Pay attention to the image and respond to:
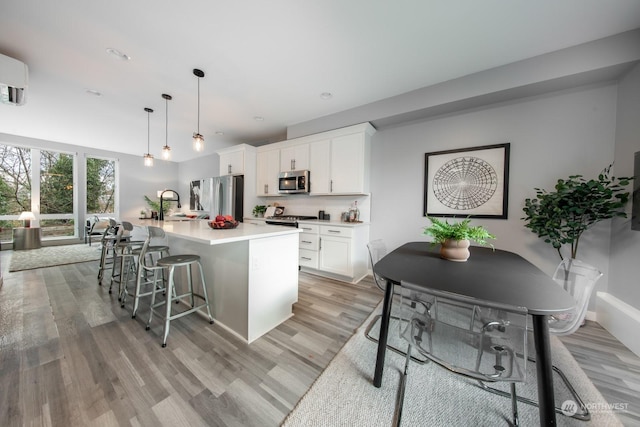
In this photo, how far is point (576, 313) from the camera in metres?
1.28

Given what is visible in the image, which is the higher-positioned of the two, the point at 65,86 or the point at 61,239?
the point at 65,86

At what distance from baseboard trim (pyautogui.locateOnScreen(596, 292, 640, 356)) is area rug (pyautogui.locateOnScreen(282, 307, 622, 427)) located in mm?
663

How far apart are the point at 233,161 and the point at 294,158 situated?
1589mm

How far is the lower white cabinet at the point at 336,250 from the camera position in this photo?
10.2ft

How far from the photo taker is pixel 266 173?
4.37m

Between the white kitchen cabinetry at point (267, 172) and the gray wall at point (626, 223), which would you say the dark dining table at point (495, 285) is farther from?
the white kitchen cabinetry at point (267, 172)

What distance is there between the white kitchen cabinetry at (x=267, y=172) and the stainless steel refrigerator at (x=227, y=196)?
1.25 feet

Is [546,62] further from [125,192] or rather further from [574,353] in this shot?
[125,192]

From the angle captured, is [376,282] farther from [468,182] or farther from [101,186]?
[101,186]

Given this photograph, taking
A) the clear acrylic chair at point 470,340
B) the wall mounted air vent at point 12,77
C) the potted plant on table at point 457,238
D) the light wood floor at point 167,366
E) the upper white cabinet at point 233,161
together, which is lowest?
the light wood floor at point 167,366

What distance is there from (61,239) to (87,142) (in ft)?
8.76

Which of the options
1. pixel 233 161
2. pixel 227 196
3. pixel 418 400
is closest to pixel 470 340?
pixel 418 400

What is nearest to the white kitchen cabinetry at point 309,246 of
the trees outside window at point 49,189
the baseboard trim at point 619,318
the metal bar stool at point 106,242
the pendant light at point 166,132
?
the pendant light at point 166,132

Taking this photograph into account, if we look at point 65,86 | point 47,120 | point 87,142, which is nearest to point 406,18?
point 65,86
